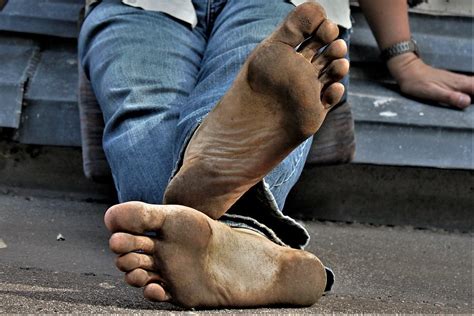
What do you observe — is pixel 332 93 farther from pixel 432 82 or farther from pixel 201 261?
pixel 432 82

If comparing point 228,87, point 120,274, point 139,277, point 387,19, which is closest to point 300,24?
point 228,87

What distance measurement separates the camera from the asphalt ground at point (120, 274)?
1399 mm

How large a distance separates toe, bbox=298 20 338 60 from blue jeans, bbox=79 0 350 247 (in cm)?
24

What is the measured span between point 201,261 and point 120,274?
46 centimetres

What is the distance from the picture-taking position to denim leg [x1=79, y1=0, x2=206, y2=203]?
65.7 inches

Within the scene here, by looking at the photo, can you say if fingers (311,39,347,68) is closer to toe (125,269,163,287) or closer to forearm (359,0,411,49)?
toe (125,269,163,287)

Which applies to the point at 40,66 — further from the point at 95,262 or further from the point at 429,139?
the point at 429,139

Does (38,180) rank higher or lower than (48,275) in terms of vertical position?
lower

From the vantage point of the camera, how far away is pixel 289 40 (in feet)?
4.48

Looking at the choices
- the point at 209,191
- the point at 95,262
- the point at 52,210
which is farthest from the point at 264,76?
the point at 52,210

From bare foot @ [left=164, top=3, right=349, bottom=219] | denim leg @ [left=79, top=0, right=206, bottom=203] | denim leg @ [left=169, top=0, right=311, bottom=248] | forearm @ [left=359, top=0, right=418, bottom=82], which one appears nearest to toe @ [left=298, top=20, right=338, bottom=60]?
bare foot @ [left=164, top=3, right=349, bottom=219]

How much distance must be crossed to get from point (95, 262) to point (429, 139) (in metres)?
0.95

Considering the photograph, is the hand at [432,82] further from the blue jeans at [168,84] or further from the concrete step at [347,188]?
the blue jeans at [168,84]

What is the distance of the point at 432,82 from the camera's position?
94.5 inches
